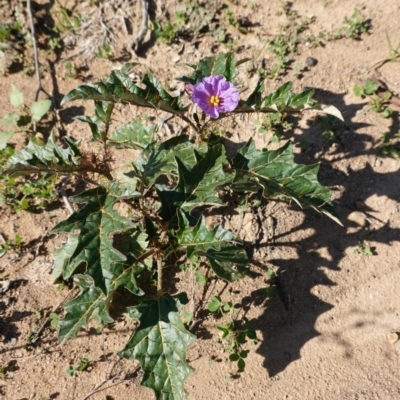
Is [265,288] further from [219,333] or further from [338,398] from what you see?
[338,398]

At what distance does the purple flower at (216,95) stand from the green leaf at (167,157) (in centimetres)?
26

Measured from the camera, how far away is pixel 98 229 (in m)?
2.38

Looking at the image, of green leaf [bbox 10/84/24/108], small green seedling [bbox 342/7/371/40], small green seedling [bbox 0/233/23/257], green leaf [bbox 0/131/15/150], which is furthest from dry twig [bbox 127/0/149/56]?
small green seedling [bbox 0/233/23/257]

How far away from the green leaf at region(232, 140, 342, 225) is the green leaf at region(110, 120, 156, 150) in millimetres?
727

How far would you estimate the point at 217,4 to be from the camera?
13.3 feet

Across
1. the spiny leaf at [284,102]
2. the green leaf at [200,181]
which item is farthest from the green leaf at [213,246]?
the spiny leaf at [284,102]

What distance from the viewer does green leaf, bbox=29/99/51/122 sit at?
3.71 meters

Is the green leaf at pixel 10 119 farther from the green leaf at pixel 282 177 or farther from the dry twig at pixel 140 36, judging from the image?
the green leaf at pixel 282 177

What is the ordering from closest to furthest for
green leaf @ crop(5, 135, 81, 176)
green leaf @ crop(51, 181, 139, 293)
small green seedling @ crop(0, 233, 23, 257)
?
1. green leaf @ crop(51, 181, 139, 293)
2. green leaf @ crop(5, 135, 81, 176)
3. small green seedling @ crop(0, 233, 23, 257)

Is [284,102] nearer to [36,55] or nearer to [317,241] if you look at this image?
[317,241]

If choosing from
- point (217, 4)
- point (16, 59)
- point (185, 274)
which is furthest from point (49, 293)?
point (217, 4)

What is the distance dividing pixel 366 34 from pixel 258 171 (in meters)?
2.12

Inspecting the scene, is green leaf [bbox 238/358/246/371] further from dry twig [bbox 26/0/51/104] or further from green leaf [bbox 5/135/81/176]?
dry twig [bbox 26/0/51/104]

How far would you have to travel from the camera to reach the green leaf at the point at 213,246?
8.03 feet
